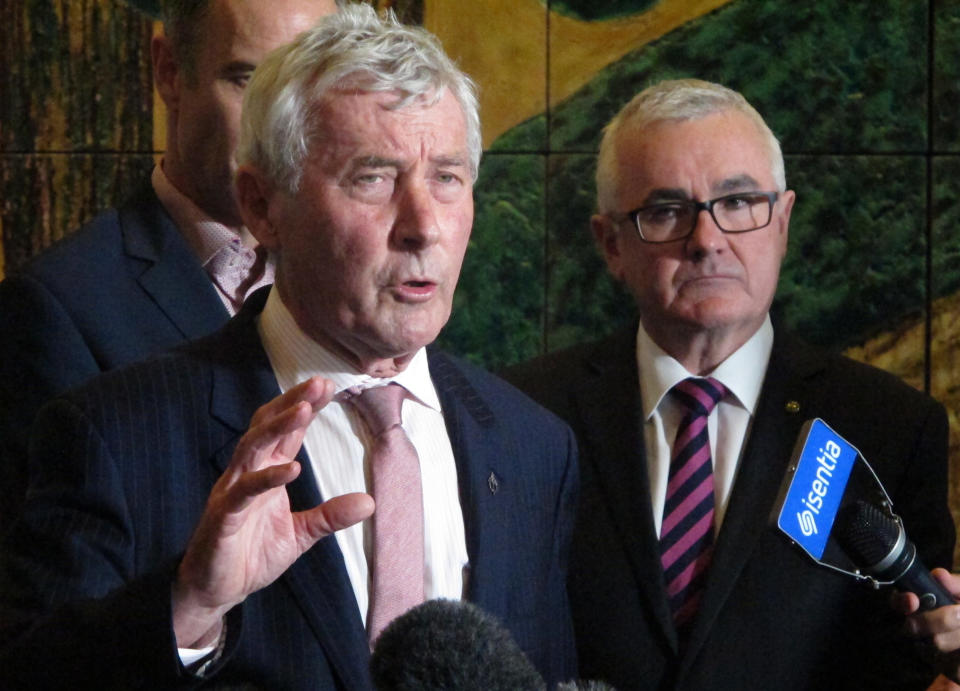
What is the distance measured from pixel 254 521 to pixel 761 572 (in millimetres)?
964

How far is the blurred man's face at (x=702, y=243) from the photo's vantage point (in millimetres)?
2166

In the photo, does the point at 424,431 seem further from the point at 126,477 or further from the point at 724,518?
the point at 724,518

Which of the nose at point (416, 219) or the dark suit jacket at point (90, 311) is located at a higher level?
the nose at point (416, 219)

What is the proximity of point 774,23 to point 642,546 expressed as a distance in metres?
1.65

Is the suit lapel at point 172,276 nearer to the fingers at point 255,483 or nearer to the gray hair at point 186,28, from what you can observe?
the gray hair at point 186,28

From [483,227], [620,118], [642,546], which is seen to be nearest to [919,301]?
[483,227]

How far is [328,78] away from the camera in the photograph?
1626 mm

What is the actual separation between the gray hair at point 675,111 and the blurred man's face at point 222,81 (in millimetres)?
537

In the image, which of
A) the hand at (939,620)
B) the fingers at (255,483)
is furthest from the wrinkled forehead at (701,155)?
the fingers at (255,483)

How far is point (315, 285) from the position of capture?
167 cm

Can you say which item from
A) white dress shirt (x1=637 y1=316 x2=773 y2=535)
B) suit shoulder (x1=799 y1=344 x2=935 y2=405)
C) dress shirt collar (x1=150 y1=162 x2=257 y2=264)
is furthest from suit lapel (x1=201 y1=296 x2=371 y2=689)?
suit shoulder (x1=799 y1=344 x2=935 y2=405)

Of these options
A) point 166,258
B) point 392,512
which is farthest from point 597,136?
point 392,512

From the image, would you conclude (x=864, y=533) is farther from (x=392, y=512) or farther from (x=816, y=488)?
(x=392, y=512)

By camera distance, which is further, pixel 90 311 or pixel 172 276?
pixel 172 276
